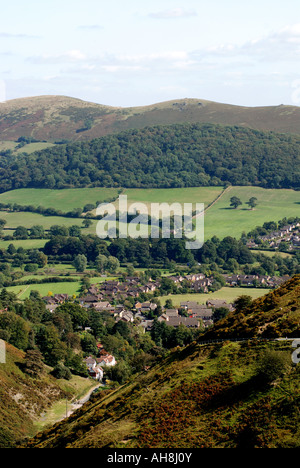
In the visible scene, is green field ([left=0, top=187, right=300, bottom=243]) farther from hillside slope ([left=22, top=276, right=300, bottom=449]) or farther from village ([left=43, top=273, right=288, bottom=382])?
hillside slope ([left=22, top=276, right=300, bottom=449])

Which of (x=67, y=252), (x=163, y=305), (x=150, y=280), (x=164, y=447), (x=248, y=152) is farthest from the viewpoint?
(x=248, y=152)

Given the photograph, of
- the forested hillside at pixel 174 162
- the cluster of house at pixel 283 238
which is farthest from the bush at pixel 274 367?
the forested hillside at pixel 174 162

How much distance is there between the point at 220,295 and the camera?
8906 cm

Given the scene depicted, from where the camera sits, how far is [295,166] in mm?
163625

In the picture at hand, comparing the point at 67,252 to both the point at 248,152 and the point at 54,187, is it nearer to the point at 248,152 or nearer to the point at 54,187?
the point at 54,187

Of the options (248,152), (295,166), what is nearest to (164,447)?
(295,166)

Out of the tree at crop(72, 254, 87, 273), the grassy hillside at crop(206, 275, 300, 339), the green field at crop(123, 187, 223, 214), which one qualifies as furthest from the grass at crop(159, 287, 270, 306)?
the green field at crop(123, 187, 223, 214)

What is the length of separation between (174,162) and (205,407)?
154m

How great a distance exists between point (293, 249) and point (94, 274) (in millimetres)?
36944

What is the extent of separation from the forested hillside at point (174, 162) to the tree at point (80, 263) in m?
58.8

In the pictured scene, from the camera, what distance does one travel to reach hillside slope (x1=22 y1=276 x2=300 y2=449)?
2628 cm

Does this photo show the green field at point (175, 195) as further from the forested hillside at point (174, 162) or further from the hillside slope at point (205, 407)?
the hillside slope at point (205, 407)

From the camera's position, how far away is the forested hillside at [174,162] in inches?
6476

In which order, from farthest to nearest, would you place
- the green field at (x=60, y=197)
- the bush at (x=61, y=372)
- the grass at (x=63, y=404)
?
the green field at (x=60, y=197)
the bush at (x=61, y=372)
the grass at (x=63, y=404)
